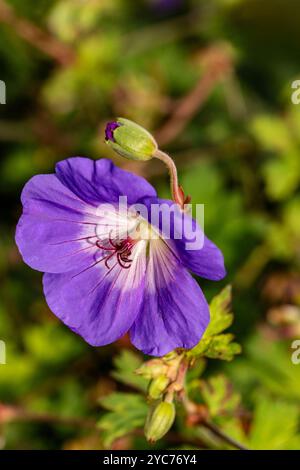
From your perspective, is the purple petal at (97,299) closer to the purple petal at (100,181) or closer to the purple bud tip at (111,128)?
the purple petal at (100,181)

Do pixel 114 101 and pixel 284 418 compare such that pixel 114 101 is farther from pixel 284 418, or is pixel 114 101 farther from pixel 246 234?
pixel 284 418

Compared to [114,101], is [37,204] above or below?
below

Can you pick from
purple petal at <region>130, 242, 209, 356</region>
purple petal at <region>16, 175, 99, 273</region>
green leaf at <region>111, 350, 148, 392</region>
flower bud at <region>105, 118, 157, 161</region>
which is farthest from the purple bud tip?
green leaf at <region>111, 350, 148, 392</region>

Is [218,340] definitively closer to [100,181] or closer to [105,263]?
[105,263]

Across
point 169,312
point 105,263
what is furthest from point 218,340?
point 105,263

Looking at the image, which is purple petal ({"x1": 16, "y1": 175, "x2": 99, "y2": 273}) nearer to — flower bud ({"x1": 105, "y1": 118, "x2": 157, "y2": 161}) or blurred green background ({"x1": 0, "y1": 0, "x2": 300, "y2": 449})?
flower bud ({"x1": 105, "y1": 118, "x2": 157, "y2": 161})

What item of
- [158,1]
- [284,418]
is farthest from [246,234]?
[158,1]
